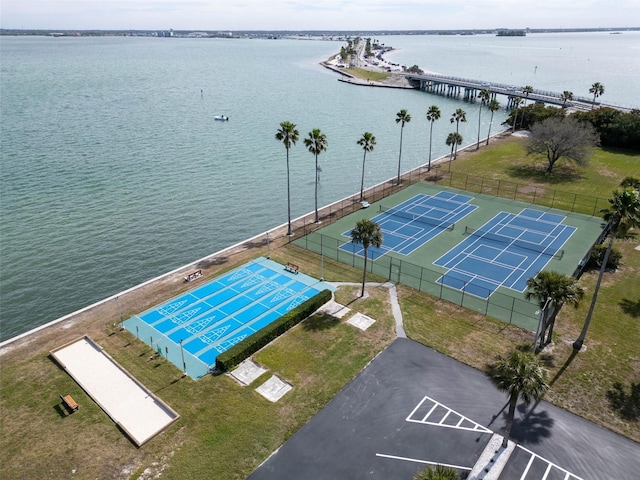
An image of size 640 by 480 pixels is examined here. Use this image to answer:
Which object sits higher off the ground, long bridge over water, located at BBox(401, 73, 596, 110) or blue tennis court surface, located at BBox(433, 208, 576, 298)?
long bridge over water, located at BBox(401, 73, 596, 110)

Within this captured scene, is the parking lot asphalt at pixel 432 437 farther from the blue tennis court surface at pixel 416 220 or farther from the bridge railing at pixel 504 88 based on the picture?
the bridge railing at pixel 504 88

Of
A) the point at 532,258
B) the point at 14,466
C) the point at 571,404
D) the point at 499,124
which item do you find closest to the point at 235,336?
the point at 14,466

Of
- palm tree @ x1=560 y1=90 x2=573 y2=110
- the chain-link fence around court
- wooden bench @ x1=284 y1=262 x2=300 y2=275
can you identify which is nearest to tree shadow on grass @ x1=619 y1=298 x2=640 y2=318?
the chain-link fence around court

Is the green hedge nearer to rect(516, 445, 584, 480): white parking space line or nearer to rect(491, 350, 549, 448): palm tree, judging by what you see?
rect(491, 350, 549, 448): palm tree

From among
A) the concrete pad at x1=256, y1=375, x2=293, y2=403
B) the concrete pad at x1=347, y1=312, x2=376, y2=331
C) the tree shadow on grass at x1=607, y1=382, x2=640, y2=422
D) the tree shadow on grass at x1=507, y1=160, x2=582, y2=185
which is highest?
the tree shadow on grass at x1=507, y1=160, x2=582, y2=185

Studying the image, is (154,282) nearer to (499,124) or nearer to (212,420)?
(212,420)

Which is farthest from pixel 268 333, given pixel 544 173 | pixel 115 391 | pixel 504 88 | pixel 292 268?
pixel 504 88
